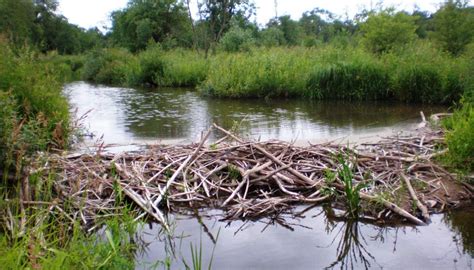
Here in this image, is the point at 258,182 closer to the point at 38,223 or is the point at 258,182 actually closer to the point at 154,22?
the point at 38,223

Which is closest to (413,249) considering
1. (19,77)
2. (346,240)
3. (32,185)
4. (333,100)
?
(346,240)

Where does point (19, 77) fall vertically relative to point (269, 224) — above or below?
above

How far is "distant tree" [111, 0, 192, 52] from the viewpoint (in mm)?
41812

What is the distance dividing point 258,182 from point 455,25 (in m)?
18.2

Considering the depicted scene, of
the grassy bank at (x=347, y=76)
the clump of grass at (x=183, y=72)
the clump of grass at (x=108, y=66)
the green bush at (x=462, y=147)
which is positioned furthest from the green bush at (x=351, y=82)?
the clump of grass at (x=108, y=66)

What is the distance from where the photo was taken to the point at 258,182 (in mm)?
5699

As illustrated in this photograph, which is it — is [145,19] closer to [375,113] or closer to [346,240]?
[375,113]

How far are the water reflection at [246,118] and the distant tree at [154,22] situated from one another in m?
26.2

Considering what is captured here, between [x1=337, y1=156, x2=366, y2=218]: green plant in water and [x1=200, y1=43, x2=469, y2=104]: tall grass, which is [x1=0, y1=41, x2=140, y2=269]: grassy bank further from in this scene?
[x1=200, y1=43, x2=469, y2=104]: tall grass

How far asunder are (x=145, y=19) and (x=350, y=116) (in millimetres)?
33242

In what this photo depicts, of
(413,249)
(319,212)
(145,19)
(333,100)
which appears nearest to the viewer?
(413,249)

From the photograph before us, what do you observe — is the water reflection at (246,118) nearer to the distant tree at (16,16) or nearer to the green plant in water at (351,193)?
the green plant in water at (351,193)

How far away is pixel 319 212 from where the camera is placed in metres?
5.36

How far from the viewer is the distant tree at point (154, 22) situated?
137 ft
